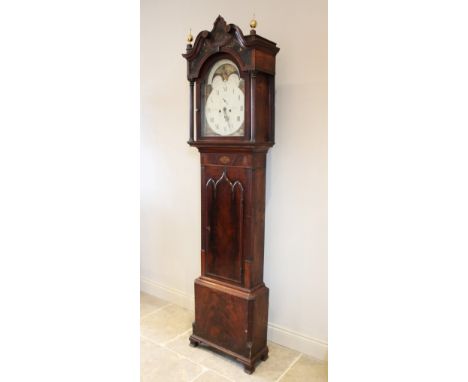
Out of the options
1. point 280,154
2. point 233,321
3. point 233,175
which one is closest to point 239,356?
point 233,321

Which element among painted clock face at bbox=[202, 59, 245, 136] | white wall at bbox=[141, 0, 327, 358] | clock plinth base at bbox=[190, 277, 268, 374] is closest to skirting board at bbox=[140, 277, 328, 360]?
white wall at bbox=[141, 0, 327, 358]

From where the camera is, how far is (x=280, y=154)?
2.28 m

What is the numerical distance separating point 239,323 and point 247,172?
88 centimetres

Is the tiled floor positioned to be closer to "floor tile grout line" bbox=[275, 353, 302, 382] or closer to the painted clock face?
"floor tile grout line" bbox=[275, 353, 302, 382]

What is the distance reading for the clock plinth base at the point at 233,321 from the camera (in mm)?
2098

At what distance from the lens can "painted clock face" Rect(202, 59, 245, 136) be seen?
2.06 metres

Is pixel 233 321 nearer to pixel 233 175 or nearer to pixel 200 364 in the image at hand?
pixel 200 364

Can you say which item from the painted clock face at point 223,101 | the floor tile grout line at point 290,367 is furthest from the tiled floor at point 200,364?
the painted clock face at point 223,101

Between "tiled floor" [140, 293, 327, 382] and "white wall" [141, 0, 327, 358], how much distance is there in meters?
0.13

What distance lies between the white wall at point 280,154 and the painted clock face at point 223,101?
312 mm

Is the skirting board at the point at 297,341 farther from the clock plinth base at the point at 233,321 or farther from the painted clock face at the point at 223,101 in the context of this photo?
the painted clock face at the point at 223,101
